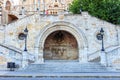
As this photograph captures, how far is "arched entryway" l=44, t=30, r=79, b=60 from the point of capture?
101 feet

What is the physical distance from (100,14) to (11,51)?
40.9 feet

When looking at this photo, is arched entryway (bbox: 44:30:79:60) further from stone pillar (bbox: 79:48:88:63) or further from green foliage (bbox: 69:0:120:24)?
green foliage (bbox: 69:0:120:24)

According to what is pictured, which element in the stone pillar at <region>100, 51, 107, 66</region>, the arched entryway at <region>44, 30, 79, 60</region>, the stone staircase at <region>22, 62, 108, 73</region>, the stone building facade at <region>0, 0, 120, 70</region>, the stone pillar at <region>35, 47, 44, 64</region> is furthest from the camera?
the arched entryway at <region>44, 30, 79, 60</region>

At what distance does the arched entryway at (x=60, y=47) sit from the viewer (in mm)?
30828

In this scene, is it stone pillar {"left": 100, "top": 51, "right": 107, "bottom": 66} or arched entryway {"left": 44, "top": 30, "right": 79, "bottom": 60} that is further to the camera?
arched entryway {"left": 44, "top": 30, "right": 79, "bottom": 60}

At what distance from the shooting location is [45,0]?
8181 centimetres

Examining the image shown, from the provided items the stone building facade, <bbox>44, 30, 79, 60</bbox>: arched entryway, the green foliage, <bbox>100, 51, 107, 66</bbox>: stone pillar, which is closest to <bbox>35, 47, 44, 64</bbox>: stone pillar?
the stone building facade

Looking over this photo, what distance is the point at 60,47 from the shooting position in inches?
1222

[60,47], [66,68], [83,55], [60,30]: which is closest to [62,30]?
[60,30]

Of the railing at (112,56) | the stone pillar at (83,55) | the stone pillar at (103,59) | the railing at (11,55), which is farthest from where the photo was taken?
the stone pillar at (83,55)

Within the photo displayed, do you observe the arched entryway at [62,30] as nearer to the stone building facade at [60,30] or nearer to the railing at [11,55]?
the stone building facade at [60,30]

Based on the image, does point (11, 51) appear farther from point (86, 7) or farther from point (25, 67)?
point (86, 7)

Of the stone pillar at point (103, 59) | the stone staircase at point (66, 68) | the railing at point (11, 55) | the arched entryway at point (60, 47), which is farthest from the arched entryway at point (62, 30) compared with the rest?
the stone staircase at point (66, 68)

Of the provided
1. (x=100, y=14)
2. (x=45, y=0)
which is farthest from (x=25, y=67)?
(x=45, y=0)
